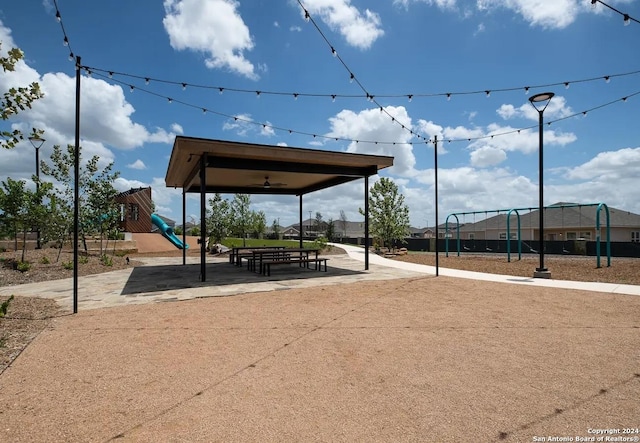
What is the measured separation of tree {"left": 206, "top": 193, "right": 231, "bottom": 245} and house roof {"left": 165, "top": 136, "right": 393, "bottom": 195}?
953 cm

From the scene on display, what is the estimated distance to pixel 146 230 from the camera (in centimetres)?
3138

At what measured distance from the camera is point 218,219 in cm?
2508

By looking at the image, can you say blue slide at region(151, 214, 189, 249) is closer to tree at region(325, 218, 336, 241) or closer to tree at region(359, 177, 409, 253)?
tree at region(359, 177, 409, 253)

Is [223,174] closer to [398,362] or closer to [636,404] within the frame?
[398,362]

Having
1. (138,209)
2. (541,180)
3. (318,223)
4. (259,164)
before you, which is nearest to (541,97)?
(541,180)

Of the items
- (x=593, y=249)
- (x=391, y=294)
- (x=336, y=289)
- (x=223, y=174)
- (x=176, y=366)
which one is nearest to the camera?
(x=176, y=366)

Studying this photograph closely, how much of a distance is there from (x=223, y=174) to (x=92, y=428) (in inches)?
438

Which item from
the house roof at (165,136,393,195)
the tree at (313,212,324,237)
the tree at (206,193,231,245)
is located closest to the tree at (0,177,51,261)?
the house roof at (165,136,393,195)

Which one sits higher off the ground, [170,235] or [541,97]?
[541,97]

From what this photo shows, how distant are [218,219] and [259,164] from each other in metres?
15.0

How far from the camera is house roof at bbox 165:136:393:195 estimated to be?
9539 millimetres

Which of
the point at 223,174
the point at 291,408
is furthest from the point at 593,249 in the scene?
the point at 291,408

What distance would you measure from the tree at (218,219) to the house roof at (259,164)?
A: 31.3ft

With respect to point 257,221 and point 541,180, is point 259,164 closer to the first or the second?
point 541,180
